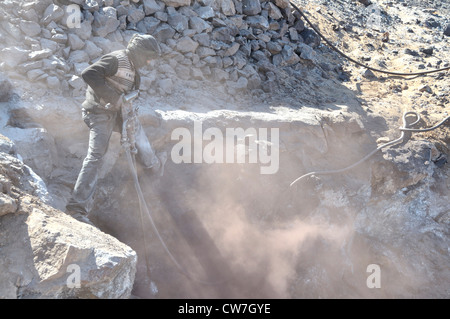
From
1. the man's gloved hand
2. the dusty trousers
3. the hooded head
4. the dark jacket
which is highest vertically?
the hooded head

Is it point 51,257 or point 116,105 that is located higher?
point 116,105

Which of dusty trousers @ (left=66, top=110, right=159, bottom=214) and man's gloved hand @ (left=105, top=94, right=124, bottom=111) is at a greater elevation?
man's gloved hand @ (left=105, top=94, right=124, bottom=111)

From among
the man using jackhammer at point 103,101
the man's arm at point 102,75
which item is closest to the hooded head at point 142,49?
the man using jackhammer at point 103,101

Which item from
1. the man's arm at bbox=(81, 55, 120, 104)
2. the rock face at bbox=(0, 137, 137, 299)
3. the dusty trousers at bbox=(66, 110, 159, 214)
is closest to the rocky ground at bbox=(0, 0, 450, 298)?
the rock face at bbox=(0, 137, 137, 299)

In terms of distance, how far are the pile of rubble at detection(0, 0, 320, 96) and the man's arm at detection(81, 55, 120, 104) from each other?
1.09 meters

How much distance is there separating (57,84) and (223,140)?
6.33 feet

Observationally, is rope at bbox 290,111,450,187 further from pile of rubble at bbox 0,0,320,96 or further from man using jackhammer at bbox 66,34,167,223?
man using jackhammer at bbox 66,34,167,223

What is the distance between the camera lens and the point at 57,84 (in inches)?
161

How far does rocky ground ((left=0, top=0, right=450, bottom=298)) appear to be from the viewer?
11.9ft

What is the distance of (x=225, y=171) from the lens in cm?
430

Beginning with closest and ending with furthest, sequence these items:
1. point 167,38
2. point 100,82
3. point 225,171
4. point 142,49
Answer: point 100,82 < point 142,49 < point 225,171 < point 167,38

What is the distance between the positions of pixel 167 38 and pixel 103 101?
6.59 feet

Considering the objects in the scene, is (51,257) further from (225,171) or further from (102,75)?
(225,171)

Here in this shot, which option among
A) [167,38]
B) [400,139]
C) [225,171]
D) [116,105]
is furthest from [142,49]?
[400,139]
